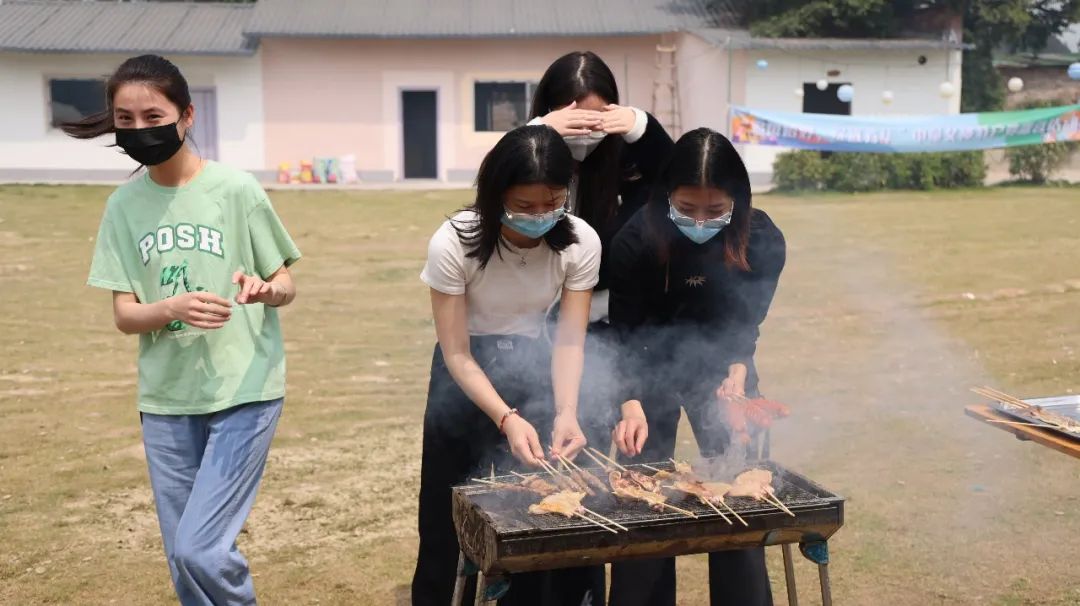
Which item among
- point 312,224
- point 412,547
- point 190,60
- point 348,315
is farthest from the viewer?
point 190,60

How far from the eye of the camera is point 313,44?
26188mm

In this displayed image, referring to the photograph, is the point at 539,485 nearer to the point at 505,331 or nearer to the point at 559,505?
the point at 559,505

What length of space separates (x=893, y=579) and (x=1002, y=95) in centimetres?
2588

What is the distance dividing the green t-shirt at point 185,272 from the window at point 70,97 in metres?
24.4

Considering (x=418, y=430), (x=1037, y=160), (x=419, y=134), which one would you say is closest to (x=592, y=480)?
(x=418, y=430)

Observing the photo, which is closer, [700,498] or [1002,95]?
[700,498]

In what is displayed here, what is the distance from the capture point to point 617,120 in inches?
153

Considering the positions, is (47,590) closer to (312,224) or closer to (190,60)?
(312,224)

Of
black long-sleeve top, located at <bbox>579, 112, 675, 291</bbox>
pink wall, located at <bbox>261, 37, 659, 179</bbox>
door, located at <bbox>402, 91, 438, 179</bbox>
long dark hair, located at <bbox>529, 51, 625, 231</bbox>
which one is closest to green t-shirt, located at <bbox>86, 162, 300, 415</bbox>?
long dark hair, located at <bbox>529, 51, 625, 231</bbox>

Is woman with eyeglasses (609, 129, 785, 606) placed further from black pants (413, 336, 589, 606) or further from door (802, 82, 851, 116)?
door (802, 82, 851, 116)

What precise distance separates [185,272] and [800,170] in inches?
799

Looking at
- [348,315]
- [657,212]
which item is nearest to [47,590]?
[657,212]

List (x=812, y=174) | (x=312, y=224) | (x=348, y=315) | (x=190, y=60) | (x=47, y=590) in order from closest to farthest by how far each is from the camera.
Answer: (x=47, y=590), (x=348, y=315), (x=312, y=224), (x=812, y=174), (x=190, y=60)

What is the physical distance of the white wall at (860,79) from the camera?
2419 centimetres
